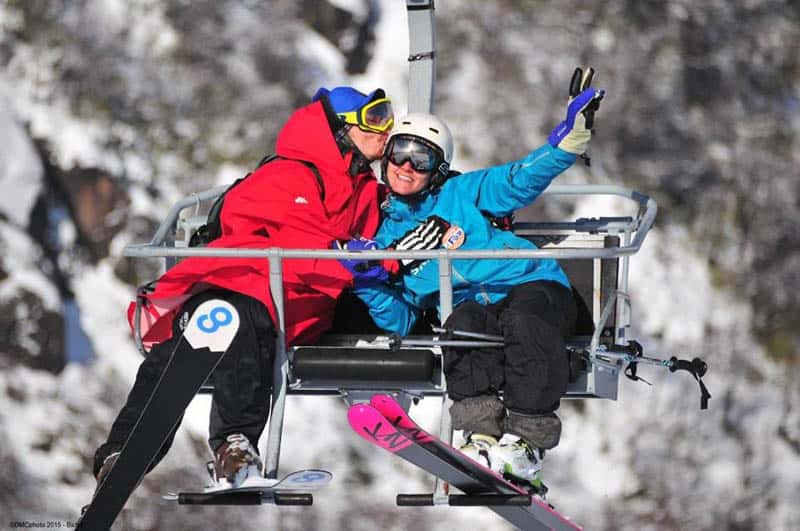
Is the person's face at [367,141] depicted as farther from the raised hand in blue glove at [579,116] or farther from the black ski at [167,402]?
the black ski at [167,402]

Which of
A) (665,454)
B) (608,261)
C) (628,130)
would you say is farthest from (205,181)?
(608,261)

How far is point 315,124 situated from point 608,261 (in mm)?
1140

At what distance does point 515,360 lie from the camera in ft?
14.7

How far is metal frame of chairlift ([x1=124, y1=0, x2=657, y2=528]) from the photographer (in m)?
4.39

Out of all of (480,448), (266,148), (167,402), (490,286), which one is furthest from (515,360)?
(266,148)

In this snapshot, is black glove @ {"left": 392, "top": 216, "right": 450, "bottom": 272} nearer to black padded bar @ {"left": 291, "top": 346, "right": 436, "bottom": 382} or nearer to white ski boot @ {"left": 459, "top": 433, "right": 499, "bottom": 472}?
black padded bar @ {"left": 291, "top": 346, "right": 436, "bottom": 382}

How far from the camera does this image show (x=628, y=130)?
52.2 ft

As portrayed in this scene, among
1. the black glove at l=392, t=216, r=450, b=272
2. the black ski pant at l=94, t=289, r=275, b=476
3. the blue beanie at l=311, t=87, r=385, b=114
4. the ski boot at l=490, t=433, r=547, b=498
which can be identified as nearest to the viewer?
the ski boot at l=490, t=433, r=547, b=498

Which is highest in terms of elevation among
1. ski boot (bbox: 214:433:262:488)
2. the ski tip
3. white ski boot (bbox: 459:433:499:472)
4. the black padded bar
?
the black padded bar

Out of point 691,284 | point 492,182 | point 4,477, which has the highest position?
point 492,182

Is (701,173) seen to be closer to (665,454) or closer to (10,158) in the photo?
(665,454)

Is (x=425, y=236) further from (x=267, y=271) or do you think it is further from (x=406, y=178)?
(x=267, y=271)

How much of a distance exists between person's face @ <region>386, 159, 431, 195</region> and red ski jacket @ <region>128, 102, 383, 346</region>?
152 millimetres

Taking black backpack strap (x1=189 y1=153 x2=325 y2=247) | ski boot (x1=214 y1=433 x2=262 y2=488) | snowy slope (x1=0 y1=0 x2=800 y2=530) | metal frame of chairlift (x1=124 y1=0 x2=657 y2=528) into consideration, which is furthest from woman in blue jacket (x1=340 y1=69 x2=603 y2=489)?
snowy slope (x1=0 y1=0 x2=800 y2=530)
